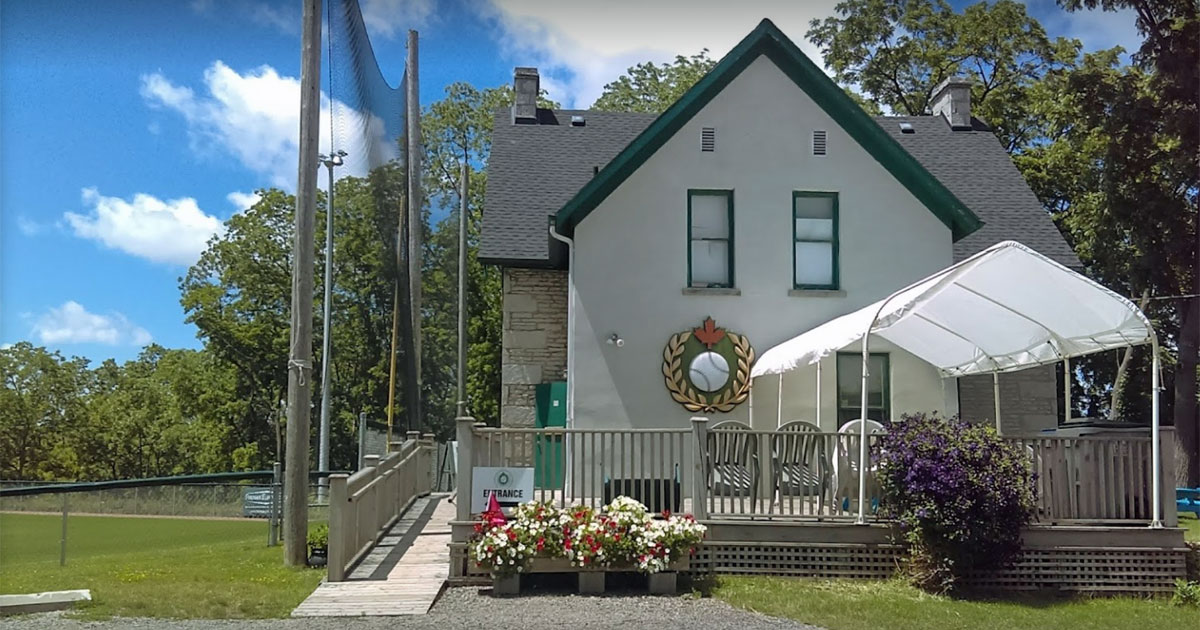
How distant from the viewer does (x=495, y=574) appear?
9.15m

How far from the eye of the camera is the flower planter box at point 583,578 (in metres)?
9.19

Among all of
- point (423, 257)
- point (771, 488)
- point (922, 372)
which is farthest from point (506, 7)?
point (423, 257)

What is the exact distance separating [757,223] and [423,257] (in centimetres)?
900

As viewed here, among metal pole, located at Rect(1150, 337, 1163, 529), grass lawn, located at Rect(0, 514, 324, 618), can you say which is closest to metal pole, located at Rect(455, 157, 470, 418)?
grass lawn, located at Rect(0, 514, 324, 618)

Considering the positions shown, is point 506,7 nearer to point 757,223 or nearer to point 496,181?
point 757,223

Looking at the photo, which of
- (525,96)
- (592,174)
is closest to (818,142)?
(592,174)

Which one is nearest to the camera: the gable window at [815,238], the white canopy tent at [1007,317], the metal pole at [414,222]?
the white canopy tent at [1007,317]

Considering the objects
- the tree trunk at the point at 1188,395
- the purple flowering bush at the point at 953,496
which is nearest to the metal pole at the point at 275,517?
the purple flowering bush at the point at 953,496

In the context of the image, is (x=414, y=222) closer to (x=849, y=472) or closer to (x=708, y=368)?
(x=708, y=368)

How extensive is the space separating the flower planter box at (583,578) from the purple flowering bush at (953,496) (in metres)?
2.29

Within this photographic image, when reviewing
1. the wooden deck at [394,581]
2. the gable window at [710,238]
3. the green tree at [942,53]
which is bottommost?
the wooden deck at [394,581]

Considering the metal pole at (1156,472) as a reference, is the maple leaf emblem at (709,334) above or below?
above

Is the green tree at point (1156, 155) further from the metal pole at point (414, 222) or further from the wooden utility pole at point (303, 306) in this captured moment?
the wooden utility pole at point (303, 306)

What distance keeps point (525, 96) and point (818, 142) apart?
7.29 meters
